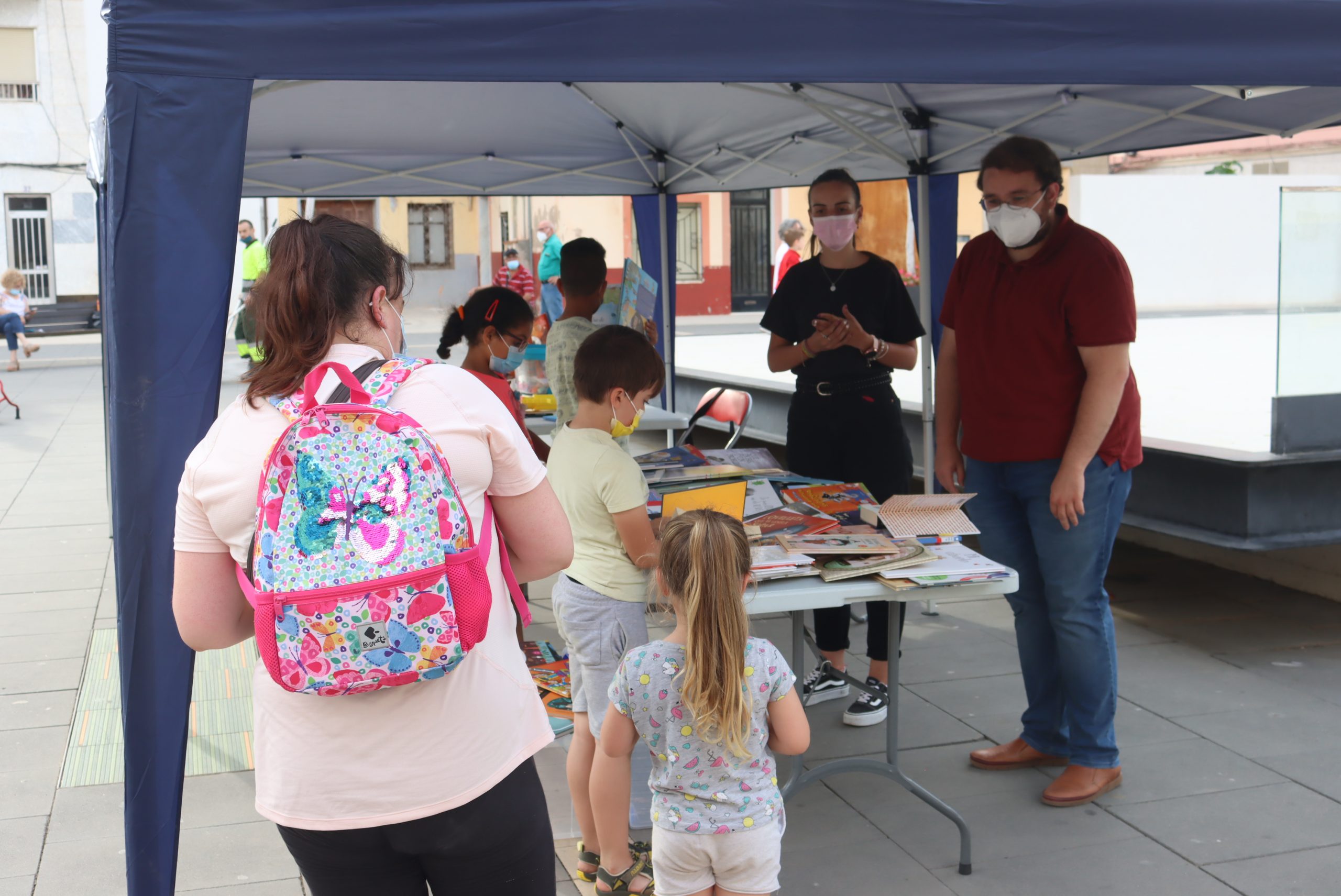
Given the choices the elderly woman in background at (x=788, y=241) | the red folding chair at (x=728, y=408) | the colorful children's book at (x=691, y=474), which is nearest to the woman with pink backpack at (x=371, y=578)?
the colorful children's book at (x=691, y=474)

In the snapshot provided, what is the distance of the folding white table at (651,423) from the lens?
5.54 meters

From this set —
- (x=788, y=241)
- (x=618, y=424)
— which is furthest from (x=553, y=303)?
(x=618, y=424)

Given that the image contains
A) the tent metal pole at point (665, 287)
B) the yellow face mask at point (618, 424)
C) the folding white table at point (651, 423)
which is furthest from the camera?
the tent metal pole at point (665, 287)

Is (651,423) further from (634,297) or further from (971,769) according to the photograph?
(971,769)

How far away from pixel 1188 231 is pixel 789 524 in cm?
2233

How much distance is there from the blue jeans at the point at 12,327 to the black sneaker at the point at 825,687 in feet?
50.2

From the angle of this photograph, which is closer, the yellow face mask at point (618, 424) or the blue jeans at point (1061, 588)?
the yellow face mask at point (618, 424)

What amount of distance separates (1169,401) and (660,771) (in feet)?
25.0

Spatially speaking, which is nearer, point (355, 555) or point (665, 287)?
point (355, 555)

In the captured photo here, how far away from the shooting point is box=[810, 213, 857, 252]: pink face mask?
3775 mm

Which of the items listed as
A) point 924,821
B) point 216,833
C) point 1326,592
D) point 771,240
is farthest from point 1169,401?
point 771,240

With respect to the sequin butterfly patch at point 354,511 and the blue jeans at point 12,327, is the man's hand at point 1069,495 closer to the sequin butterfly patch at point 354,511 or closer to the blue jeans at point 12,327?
the sequin butterfly patch at point 354,511

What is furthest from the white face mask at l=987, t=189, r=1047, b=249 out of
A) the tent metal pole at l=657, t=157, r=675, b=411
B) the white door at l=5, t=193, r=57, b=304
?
the white door at l=5, t=193, r=57, b=304

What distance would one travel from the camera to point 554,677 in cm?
427
